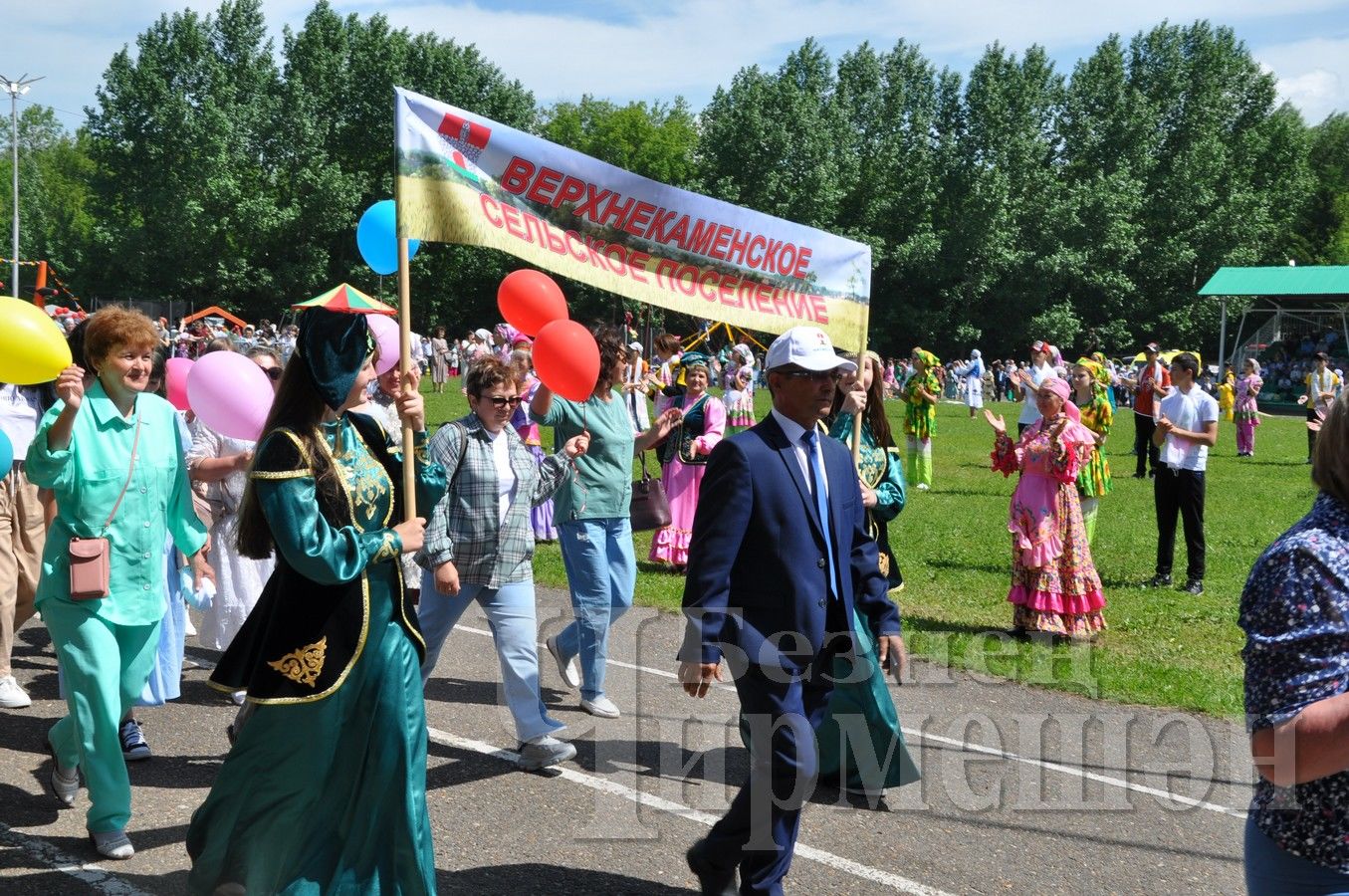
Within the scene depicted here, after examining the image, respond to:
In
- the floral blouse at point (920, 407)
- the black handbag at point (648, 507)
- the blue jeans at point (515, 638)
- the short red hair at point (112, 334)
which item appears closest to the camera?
the short red hair at point (112, 334)

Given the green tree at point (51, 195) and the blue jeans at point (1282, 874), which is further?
the green tree at point (51, 195)

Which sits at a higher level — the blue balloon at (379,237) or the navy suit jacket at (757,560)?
the blue balloon at (379,237)

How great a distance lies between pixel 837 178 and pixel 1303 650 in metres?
61.0

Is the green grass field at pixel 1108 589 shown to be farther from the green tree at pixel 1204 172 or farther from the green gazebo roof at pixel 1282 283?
the green tree at pixel 1204 172

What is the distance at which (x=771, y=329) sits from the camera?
532 cm

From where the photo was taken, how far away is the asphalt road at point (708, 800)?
4859 millimetres

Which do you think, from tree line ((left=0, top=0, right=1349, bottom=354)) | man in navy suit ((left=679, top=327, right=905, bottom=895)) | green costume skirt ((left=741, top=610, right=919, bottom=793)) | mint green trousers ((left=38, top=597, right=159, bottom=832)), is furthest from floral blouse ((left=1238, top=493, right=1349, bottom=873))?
tree line ((left=0, top=0, right=1349, bottom=354))

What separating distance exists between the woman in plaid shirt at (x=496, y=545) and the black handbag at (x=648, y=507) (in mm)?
2351

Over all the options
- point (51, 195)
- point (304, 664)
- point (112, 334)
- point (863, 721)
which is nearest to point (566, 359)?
point (112, 334)

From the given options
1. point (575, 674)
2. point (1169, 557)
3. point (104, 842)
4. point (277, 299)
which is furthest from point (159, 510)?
point (277, 299)

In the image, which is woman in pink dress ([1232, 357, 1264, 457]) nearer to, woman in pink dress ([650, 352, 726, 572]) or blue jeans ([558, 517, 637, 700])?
woman in pink dress ([650, 352, 726, 572])

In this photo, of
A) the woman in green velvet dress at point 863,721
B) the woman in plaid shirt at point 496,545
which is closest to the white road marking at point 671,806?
the woman in plaid shirt at point 496,545

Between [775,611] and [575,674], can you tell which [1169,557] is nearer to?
[575,674]

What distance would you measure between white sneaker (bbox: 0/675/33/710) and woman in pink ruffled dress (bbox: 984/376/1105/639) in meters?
6.32
